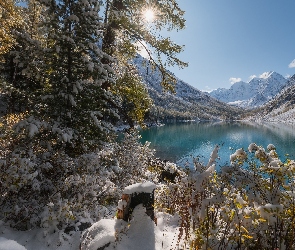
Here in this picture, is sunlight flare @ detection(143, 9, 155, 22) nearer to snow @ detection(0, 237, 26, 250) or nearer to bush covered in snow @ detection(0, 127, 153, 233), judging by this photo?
bush covered in snow @ detection(0, 127, 153, 233)

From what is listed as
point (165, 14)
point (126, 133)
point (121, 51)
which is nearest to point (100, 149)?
point (126, 133)

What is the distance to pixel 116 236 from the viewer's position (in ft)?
14.8

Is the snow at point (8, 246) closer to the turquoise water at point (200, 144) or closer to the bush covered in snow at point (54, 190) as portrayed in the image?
the bush covered in snow at point (54, 190)

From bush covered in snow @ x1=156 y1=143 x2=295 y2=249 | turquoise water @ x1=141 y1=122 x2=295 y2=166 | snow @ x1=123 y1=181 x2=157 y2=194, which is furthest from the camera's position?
turquoise water @ x1=141 y1=122 x2=295 y2=166

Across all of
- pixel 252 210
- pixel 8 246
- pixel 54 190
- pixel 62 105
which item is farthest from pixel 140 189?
pixel 62 105

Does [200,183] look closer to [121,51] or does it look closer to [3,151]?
[3,151]

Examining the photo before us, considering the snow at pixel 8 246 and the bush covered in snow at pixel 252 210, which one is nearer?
the snow at pixel 8 246

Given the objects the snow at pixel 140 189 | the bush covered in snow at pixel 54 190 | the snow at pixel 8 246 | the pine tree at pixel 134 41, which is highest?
the pine tree at pixel 134 41

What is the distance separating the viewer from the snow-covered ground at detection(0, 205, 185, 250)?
4465 millimetres

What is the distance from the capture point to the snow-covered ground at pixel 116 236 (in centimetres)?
446

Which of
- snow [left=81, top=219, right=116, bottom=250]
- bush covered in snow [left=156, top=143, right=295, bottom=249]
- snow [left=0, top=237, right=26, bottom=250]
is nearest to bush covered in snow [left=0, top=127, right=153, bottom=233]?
snow [left=81, top=219, right=116, bottom=250]

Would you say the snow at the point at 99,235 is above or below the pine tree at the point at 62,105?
below

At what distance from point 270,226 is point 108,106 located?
7494mm

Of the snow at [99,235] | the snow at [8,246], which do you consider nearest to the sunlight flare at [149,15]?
the snow at [99,235]
